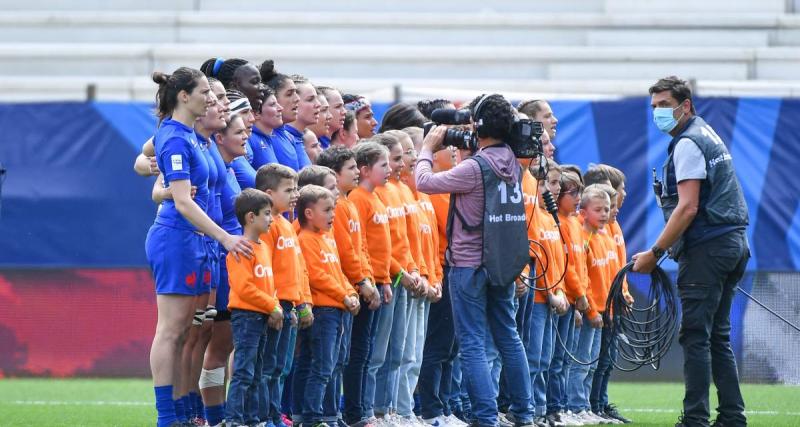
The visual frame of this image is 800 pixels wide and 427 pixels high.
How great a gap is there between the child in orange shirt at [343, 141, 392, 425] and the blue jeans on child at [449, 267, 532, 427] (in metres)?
0.64

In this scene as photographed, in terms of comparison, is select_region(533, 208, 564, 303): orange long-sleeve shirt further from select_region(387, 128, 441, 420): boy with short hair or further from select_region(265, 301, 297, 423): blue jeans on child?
select_region(265, 301, 297, 423): blue jeans on child

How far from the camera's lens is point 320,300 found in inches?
→ 321

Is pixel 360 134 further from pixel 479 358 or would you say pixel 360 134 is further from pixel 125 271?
pixel 125 271

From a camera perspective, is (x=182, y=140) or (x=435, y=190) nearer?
(x=182, y=140)

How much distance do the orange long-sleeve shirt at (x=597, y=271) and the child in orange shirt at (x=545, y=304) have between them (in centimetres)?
57

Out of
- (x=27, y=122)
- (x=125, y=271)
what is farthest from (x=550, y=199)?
(x=27, y=122)

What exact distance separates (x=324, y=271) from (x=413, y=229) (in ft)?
3.52

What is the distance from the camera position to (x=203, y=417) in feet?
26.9

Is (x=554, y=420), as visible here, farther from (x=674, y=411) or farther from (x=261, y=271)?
(x=261, y=271)

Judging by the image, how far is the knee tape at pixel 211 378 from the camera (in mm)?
8008

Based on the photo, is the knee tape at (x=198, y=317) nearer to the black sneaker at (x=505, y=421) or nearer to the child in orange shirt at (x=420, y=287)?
the child in orange shirt at (x=420, y=287)

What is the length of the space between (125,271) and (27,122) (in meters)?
1.92

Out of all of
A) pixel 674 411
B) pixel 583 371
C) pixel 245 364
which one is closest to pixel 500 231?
pixel 245 364

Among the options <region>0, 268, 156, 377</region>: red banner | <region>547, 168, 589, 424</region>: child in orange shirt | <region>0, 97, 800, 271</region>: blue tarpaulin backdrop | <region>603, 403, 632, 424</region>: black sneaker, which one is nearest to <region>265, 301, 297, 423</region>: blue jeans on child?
<region>547, 168, 589, 424</region>: child in orange shirt
